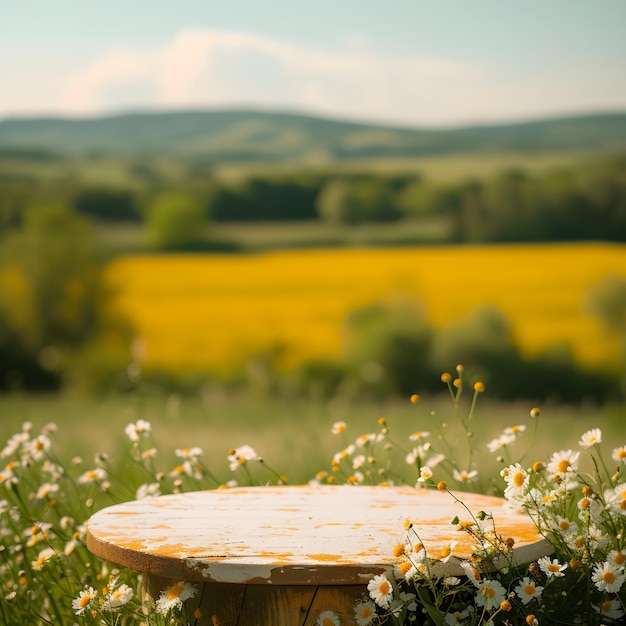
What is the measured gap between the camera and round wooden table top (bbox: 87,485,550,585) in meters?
2.26

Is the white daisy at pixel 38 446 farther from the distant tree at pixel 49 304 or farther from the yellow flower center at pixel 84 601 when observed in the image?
→ the distant tree at pixel 49 304

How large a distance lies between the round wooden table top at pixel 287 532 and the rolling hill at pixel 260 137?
12159mm

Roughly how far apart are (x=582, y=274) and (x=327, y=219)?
3895mm

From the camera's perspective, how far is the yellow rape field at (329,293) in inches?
527

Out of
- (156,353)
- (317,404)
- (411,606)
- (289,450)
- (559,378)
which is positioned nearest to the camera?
(411,606)

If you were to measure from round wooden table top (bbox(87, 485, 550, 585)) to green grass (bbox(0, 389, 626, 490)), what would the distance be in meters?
0.42

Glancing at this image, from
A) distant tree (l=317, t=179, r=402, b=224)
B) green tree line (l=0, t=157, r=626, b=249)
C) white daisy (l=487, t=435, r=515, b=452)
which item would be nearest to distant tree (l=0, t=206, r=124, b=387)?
green tree line (l=0, t=157, r=626, b=249)

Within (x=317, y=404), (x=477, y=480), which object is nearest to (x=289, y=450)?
(x=477, y=480)

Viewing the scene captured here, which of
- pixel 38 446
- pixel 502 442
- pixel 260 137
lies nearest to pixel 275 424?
pixel 38 446

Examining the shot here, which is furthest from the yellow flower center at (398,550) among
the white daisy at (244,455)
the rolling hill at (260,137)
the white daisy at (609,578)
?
the rolling hill at (260,137)

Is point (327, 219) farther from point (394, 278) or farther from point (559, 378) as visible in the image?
point (559, 378)

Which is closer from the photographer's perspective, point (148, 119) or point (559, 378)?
point (559, 378)

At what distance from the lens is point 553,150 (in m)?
14.8

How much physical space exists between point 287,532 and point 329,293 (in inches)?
478
